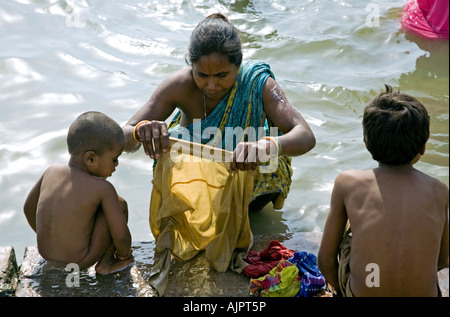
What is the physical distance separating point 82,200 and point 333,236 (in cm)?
135

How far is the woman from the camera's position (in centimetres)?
379

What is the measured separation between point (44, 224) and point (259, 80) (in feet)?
5.51

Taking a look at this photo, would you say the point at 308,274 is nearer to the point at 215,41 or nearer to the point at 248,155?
the point at 248,155

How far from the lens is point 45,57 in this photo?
750 cm

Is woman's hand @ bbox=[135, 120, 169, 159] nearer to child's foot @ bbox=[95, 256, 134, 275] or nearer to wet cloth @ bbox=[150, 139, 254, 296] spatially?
wet cloth @ bbox=[150, 139, 254, 296]

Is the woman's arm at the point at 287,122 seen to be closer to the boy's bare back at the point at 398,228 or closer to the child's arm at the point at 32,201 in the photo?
the boy's bare back at the point at 398,228

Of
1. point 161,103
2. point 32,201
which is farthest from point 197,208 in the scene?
point 32,201

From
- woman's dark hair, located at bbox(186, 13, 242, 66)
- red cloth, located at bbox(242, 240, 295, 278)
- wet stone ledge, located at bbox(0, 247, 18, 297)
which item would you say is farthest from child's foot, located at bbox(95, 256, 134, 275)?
woman's dark hair, located at bbox(186, 13, 242, 66)

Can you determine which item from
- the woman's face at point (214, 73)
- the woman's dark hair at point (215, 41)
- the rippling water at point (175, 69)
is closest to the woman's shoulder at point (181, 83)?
the woman's face at point (214, 73)

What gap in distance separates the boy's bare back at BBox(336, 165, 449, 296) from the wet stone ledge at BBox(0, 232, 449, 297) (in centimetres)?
69

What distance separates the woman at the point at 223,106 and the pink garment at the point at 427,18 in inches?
168

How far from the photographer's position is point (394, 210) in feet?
9.14

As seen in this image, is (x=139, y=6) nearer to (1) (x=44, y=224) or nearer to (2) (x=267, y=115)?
(2) (x=267, y=115)

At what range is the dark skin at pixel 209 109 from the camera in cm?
365
